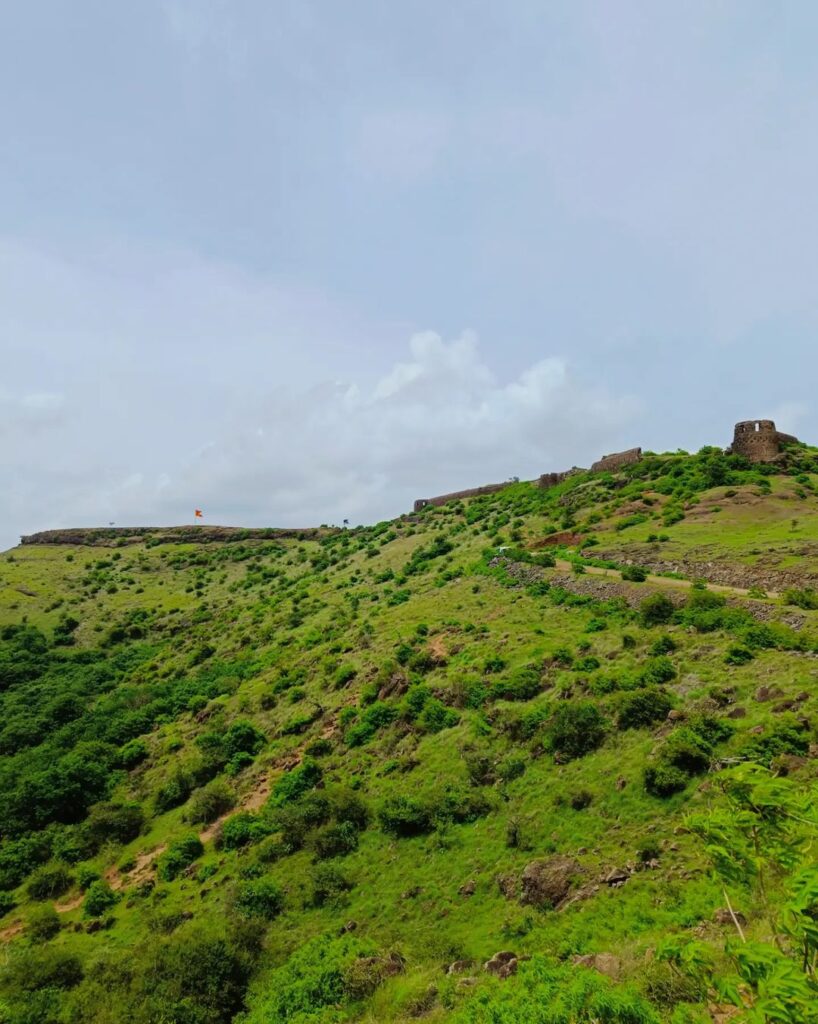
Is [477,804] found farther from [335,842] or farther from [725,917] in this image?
[725,917]

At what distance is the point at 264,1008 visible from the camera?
52.0ft

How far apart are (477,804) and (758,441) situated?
49.2 metres

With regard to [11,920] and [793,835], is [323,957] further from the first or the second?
[11,920]

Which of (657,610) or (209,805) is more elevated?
(657,610)

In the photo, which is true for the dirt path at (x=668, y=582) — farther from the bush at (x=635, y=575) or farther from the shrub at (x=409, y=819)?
the shrub at (x=409, y=819)

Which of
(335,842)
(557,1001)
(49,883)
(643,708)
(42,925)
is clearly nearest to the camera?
(557,1001)

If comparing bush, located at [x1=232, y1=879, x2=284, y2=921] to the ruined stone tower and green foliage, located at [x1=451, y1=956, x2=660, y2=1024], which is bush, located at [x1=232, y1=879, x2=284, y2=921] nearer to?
green foliage, located at [x1=451, y1=956, x2=660, y2=1024]

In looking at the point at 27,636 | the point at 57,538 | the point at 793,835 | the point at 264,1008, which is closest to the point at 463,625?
the point at 264,1008

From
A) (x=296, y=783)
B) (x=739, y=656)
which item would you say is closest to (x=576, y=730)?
(x=739, y=656)

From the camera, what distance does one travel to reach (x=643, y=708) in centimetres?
2098

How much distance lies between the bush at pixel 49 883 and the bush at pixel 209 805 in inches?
239

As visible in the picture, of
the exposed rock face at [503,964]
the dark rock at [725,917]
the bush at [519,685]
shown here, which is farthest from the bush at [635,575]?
the exposed rock face at [503,964]

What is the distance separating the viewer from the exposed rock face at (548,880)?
15923mm

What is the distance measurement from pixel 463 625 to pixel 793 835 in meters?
31.1
